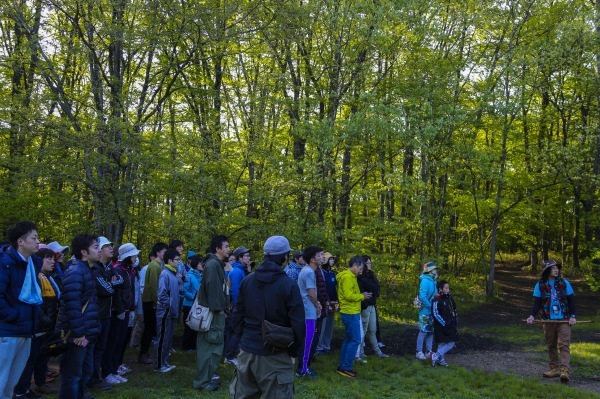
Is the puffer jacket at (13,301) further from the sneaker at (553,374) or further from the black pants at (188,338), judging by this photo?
the sneaker at (553,374)

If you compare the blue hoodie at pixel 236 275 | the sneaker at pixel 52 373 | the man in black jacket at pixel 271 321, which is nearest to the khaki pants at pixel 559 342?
the blue hoodie at pixel 236 275

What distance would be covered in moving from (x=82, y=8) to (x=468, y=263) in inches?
677

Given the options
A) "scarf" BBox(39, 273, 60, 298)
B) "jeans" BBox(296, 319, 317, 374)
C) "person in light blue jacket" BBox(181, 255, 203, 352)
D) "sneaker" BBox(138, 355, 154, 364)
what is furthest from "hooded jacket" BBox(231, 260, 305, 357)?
"person in light blue jacket" BBox(181, 255, 203, 352)

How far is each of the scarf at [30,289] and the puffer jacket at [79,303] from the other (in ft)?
1.22

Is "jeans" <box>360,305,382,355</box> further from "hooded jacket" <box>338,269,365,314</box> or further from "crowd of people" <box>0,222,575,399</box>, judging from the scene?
"hooded jacket" <box>338,269,365,314</box>

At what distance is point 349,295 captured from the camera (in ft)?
24.6

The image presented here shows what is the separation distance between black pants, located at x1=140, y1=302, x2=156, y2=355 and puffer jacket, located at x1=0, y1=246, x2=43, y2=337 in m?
3.23

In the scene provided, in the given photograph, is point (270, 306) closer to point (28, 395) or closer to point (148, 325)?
point (28, 395)

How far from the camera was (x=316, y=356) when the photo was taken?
8.67 metres

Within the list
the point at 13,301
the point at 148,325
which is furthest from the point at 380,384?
the point at 13,301

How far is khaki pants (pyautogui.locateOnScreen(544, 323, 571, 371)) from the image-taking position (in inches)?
299

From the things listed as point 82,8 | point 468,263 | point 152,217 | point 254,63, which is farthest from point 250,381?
point 468,263

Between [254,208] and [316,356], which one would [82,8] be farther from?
[316,356]

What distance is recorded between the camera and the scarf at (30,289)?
4312 millimetres
